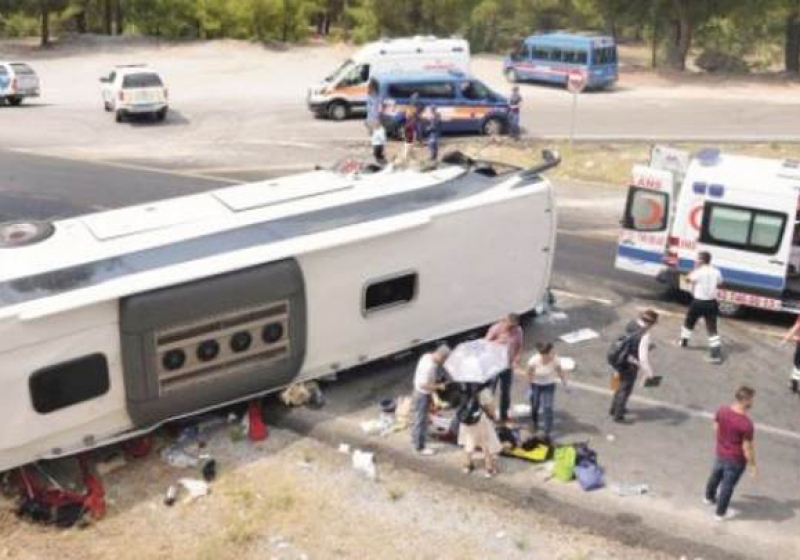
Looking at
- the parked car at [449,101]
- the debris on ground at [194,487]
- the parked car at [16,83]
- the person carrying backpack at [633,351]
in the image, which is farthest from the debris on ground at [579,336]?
the parked car at [16,83]

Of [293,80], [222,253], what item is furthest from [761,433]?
[293,80]

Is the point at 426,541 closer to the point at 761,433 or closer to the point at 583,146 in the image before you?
the point at 761,433

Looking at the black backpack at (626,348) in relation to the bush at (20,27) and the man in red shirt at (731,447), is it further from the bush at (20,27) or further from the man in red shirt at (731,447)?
the bush at (20,27)

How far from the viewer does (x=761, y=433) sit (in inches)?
511

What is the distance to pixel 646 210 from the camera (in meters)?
17.2

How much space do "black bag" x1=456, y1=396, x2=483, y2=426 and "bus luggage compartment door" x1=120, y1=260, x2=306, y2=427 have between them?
8.11ft

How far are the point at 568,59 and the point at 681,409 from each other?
29498 mm

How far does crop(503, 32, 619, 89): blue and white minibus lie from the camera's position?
40.2 m

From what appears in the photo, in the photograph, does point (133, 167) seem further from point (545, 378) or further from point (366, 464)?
point (545, 378)

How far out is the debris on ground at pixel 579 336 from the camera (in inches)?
619

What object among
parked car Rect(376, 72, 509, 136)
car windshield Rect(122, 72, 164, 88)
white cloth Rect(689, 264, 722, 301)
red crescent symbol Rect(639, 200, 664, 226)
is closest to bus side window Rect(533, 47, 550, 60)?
parked car Rect(376, 72, 509, 136)

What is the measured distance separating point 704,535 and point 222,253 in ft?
21.1

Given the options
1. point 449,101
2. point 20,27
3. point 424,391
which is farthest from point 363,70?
point 20,27

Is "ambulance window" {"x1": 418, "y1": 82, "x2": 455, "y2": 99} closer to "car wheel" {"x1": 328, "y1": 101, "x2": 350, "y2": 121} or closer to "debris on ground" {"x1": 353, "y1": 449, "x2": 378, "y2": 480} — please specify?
"car wheel" {"x1": 328, "y1": 101, "x2": 350, "y2": 121}
